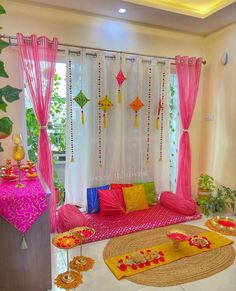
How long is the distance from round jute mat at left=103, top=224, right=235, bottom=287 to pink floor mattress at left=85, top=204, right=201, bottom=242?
9 cm

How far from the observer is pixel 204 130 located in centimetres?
381

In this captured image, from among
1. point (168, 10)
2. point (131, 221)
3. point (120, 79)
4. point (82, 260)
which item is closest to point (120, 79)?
point (120, 79)

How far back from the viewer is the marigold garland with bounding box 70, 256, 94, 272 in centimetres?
205

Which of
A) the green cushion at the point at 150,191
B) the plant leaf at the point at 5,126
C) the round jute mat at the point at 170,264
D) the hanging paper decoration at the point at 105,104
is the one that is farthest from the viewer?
the green cushion at the point at 150,191

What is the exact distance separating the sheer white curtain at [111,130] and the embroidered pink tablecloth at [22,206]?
1.32m

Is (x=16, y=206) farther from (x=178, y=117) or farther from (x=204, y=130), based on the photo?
(x=204, y=130)

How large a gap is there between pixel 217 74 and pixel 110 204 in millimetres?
2543

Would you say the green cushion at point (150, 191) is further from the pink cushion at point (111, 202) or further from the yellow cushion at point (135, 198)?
the pink cushion at point (111, 202)

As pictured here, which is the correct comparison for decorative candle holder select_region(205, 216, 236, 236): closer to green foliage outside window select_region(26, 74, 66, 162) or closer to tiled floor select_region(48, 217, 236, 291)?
tiled floor select_region(48, 217, 236, 291)

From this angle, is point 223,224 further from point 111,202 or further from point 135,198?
point 111,202

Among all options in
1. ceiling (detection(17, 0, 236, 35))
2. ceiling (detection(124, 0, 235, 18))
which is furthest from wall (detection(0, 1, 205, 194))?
ceiling (detection(124, 0, 235, 18))

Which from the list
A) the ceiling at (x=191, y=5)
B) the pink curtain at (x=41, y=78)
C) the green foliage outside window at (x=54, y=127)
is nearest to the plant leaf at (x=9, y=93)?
the pink curtain at (x=41, y=78)

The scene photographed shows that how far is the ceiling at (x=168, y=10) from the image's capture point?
265cm

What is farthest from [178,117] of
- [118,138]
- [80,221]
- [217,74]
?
[80,221]
